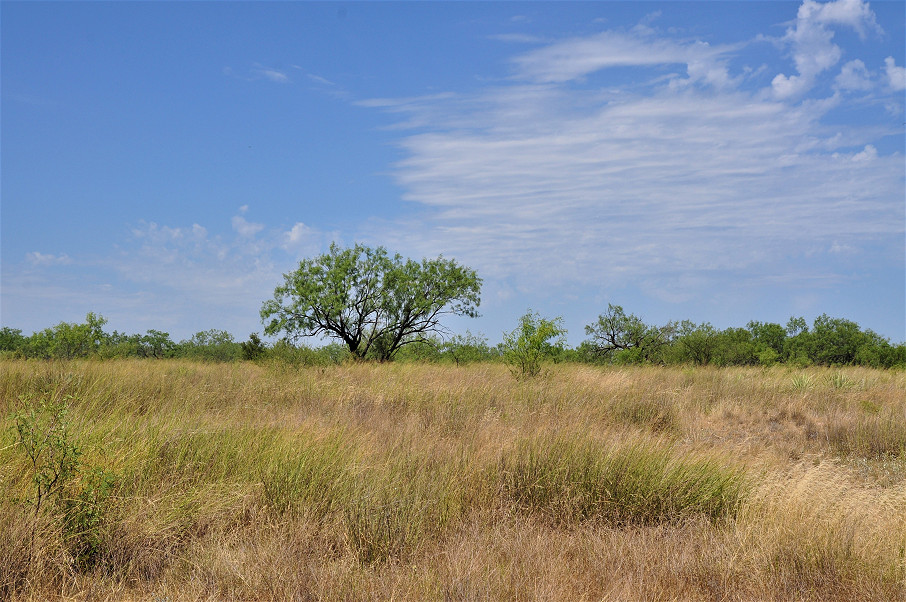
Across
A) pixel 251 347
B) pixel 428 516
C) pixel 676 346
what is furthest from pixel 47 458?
pixel 676 346

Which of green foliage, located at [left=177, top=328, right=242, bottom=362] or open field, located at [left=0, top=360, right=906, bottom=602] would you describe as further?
green foliage, located at [left=177, top=328, right=242, bottom=362]

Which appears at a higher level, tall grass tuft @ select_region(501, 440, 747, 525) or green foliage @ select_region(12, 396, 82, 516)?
Answer: green foliage @ select_region(12, 396, 82, 516)

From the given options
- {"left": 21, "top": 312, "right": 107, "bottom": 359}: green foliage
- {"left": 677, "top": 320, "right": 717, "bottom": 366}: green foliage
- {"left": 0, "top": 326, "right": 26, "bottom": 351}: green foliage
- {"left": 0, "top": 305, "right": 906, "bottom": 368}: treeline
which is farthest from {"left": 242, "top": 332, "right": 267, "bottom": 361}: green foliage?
{"left": 0, "top": 326, "right": 26, "bottom": 351}: green foliage

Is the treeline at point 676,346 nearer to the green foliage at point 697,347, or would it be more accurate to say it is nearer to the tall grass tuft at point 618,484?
the green foliage at point 697,347

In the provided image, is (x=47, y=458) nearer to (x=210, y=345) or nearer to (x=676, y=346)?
(x=676, y=346)

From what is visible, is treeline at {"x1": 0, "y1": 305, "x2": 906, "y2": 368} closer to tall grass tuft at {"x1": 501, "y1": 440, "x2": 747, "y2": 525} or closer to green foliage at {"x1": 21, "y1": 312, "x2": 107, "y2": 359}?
green foliage at {"x1": 21, "y1": 312, "x2": 107, "y2": 359}

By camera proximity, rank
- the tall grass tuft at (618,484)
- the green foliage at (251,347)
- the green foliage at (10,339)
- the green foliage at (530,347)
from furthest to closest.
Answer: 1. the green foliage at (10,339)
2. the green foliage at (251,347)
3. the green foliage at (530,347)
4. the tall grass tuft at (618,484)

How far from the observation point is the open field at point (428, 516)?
408 centimetres

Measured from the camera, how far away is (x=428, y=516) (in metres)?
5.02

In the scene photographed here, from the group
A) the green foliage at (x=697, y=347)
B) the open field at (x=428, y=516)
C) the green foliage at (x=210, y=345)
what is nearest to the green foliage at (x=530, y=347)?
the open field at (x=428, y=516)

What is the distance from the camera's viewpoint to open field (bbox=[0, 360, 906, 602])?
4.08 metres

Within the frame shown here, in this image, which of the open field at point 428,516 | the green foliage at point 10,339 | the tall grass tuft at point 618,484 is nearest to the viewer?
the open field at point 428,516

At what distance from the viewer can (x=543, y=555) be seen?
4.36 meters

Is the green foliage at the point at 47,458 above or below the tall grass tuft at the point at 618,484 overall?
above
